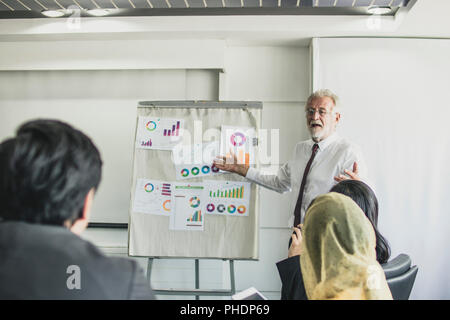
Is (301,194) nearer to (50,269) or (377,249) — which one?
(377,249)

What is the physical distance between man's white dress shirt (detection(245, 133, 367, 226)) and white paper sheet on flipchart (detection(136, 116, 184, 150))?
63cm

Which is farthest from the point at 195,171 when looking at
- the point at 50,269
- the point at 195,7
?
the point at 50,269

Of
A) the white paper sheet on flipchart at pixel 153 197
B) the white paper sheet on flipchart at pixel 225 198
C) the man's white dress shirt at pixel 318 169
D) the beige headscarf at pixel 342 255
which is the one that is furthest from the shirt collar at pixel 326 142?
the beige headscarf at pixel 342 255

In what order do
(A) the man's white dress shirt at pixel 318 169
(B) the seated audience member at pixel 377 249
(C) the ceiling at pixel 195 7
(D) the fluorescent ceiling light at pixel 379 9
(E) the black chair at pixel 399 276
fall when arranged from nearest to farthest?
(B) the seated audience member at pixel 377 249 < (E) the black chair at pixel 399 276 < (A) the man's white dress shirt at pixel 318 169 < (C) the ceiling at pixel 195 7 < (D) the fluorescent ceiling light at pixel 379 9

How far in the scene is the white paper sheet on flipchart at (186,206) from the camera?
2.98 metres

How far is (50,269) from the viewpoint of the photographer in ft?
2.50

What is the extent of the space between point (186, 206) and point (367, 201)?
68.4 inches

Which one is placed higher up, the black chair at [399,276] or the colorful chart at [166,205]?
the colorful chart at [166,205]

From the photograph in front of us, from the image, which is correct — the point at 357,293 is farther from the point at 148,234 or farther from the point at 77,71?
the point at 77,71

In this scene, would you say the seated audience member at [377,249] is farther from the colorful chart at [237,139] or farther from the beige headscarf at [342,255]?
the colorful chart at [237,139]

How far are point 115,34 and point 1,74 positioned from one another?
131 cm

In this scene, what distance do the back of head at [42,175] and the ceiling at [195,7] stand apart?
8.41 ft
